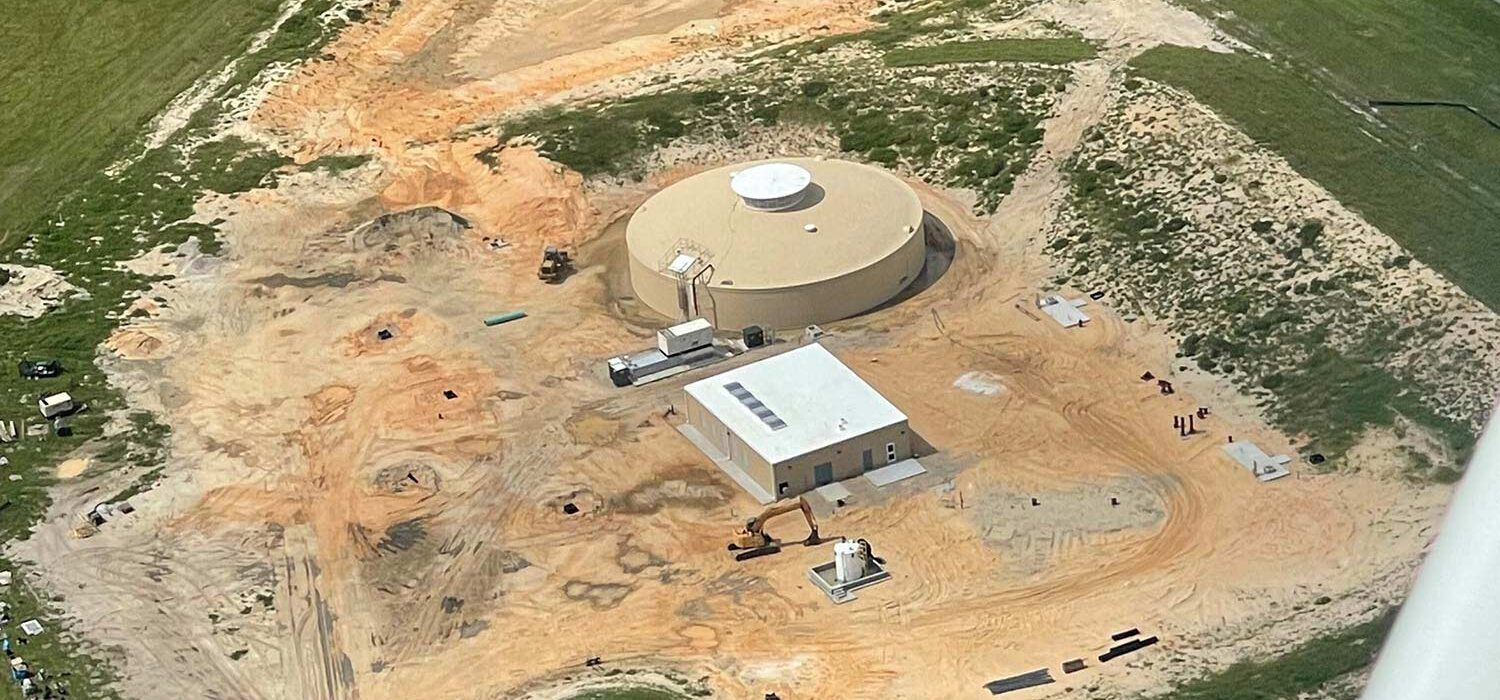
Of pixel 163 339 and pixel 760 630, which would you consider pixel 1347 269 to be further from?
pixel 163 339

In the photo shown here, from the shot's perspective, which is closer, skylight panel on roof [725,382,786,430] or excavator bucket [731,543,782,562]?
excavator bucket [731,543,782,562]

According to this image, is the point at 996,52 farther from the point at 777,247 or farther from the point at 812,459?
the point at 812,459

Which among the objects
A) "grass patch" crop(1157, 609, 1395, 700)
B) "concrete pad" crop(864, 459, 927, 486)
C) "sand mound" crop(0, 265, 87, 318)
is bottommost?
"sand mound" crop(0, 265, 87, 318)

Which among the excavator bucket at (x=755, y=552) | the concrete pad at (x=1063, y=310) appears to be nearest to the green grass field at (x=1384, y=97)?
the concrete pad at (x=1063, y=310)

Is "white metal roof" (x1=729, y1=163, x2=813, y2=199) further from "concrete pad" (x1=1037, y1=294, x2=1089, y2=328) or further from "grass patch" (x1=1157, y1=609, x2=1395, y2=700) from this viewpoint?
"grass patch" (x1=1157, y1=609, x2=1395, y2=700)

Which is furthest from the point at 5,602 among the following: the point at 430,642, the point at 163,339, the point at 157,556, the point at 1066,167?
the point at 1066,167

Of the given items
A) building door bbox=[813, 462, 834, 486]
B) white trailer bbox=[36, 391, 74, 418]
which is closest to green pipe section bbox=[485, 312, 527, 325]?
white trailer bbox=[36, 391, 74, 418]
